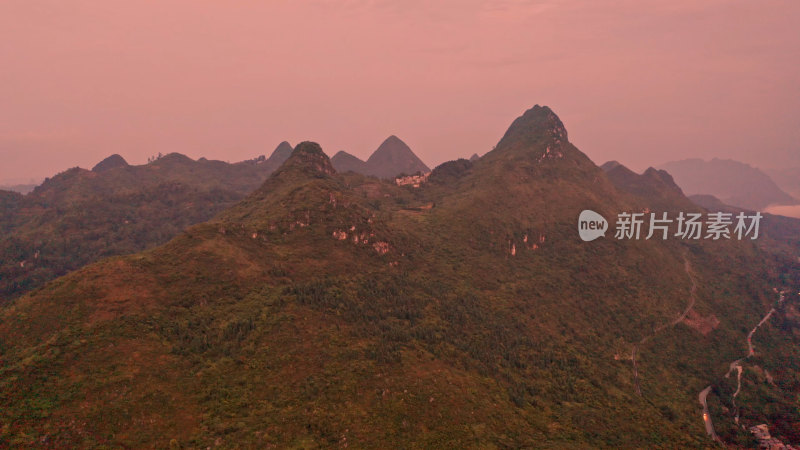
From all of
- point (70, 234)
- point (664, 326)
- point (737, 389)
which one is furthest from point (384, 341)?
point (70, 234)

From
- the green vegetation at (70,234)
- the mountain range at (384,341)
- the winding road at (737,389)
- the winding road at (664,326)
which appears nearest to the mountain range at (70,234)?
the green vegetation at (70,234)

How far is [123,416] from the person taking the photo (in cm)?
4241

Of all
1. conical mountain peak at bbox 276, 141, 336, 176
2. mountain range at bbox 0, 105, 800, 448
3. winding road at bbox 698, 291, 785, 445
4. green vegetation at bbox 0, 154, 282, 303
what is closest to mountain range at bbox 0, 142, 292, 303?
green vegetation at bbox 0, 154, 282, 303

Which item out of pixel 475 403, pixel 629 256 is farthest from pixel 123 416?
pixel 629 256

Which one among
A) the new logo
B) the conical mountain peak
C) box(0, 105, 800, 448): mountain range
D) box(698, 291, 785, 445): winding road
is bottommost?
box(698, 291, 785, 445): winding road

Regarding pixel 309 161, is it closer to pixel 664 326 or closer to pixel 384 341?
pixel 384 341

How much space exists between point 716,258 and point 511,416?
18474 centimetres

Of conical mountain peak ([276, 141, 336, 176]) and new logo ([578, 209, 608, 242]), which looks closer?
new logo ([578, 209, 608, 242])

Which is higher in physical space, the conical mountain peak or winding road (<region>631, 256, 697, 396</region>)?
the conical mountain peak

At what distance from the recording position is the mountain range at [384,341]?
151 ft

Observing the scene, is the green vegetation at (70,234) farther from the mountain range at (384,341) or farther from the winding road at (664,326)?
the winding road at (664,326)

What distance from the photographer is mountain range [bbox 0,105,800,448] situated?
46156mm

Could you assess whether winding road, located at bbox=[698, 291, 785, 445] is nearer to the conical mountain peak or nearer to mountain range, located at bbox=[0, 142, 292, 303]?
the conical mountain peak

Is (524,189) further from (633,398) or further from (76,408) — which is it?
(76,408)
